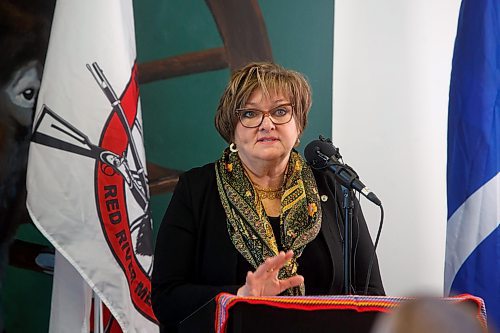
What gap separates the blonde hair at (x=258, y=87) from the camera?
1.75 m

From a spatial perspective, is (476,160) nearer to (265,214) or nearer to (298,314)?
(265,214)

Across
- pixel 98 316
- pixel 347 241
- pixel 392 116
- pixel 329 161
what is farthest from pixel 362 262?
pixel 392 116

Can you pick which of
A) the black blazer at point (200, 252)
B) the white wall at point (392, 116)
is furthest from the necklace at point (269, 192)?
the white wall at point (392, 116)

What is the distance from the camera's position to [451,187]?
262 centimetres

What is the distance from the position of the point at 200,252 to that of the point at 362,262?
16.8 inches

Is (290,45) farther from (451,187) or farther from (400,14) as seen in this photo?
(451,187)

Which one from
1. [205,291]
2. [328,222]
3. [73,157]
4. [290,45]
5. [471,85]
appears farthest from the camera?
[290,45]

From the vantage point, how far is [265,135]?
1719 millimetres

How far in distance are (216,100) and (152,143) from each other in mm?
331

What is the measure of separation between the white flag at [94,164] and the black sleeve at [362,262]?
714mm

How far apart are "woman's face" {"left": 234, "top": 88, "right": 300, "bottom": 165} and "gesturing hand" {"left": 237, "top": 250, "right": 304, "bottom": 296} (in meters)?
0.50

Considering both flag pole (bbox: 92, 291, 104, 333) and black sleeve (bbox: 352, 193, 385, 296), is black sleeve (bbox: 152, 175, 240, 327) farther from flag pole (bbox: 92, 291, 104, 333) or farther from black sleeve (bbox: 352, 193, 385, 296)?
flag pole (bbox: 92, 291, 104, 333)

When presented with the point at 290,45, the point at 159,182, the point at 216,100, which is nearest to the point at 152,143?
the point at 159,182

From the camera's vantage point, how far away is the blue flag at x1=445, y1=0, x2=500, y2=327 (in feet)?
8.32
